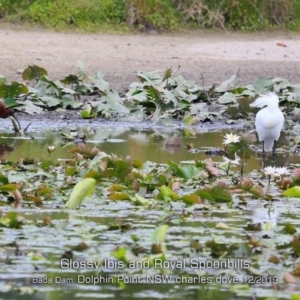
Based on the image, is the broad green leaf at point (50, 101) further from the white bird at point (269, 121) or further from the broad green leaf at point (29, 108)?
the white bird at point (269, 121)

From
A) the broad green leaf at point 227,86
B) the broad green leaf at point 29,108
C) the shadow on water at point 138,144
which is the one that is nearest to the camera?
the shadow on water at point 138,144

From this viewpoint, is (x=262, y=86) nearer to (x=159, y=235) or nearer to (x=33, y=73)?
(x=33, y=73)

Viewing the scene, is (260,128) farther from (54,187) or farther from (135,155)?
(54,187)

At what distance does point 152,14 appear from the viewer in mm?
19391

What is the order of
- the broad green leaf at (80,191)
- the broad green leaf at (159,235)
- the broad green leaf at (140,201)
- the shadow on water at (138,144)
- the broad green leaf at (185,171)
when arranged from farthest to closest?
the shadow on water at (138,144)
the broad green leaf at (185,171)
the broad green leaf at (140,201)
the broad green leaf at (80,191)
the broad green leaf at (159,235)

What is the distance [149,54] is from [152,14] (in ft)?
9.74

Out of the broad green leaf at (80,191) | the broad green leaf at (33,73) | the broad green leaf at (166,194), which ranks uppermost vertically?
the broad green leaf at (80,191)

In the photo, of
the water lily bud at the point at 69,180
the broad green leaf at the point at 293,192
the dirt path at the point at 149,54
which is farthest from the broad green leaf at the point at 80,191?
the dirt path at the point at 149,54

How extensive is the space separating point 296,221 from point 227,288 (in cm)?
157

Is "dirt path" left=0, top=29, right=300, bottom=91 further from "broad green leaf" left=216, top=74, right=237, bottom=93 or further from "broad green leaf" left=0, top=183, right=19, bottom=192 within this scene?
"broad green leaf" left=0, top=183, right=19, bottom=192

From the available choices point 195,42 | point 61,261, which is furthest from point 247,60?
point 61,261

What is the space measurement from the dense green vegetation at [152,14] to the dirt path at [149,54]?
1.85 feet

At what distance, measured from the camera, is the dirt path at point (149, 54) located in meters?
14.8

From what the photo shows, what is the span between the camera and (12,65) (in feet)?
47.8
